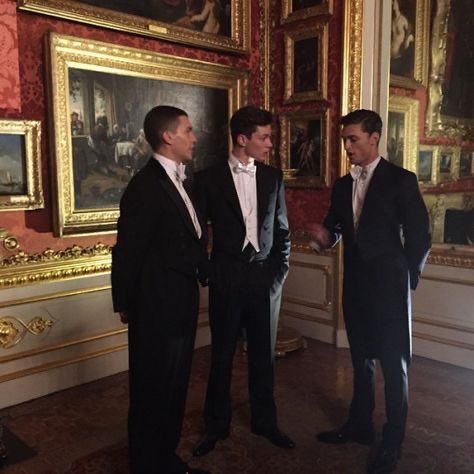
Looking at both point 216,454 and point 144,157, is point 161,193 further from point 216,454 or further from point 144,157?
point 144,157

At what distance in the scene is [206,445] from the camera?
2818mm

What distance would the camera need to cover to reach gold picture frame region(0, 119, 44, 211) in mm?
3307

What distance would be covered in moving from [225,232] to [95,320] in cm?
166

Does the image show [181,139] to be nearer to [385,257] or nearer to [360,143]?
[360,143]

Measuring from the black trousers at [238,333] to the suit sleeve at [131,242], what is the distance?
60cm

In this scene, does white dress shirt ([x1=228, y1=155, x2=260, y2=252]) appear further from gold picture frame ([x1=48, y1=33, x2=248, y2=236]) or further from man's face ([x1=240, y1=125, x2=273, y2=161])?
gold picture frame ([x1=48, y1=33, x2=248, y2=236])

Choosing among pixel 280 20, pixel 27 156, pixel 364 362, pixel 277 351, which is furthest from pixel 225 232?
pixel 280 20

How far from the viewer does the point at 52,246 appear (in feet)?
12.1

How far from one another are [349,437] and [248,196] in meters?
1.41

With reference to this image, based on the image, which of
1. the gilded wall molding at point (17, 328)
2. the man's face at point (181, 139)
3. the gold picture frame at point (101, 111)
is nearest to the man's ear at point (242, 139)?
the man's face at point (181, 139)

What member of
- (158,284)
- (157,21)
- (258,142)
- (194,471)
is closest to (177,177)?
(158,284)

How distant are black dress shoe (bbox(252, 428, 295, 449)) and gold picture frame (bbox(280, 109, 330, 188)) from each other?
2372 millimetres

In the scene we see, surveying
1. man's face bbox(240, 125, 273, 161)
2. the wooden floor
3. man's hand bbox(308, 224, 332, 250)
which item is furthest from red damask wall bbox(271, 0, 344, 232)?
man's face bbox(240, 125, 273, 161)

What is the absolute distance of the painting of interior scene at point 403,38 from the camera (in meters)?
4.41
